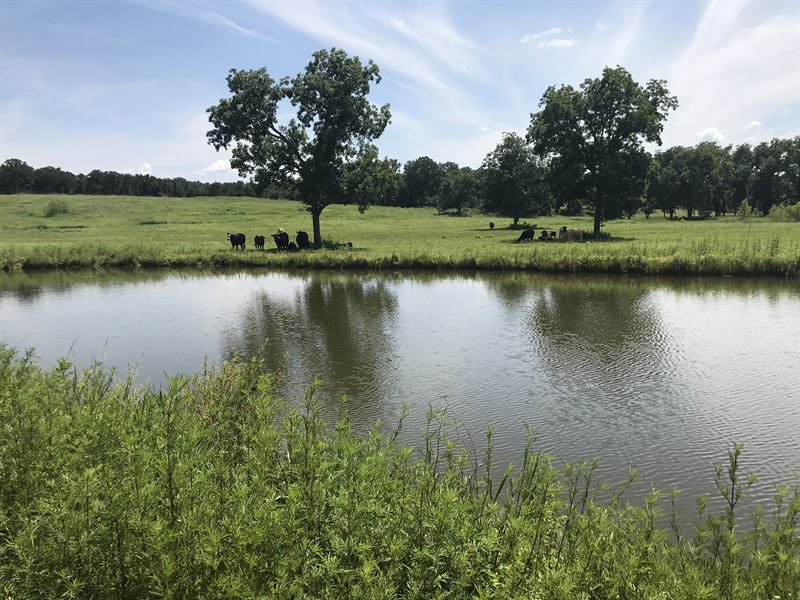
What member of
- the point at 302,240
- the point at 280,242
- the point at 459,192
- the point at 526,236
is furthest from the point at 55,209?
the point at 459,192

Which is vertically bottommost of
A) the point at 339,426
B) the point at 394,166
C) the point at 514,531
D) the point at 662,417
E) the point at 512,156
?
the point at 662,417

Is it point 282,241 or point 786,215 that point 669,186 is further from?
point 282,241

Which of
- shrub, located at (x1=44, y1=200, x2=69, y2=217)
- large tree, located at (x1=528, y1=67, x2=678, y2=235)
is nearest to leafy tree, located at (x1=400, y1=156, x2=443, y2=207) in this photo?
shrub, located at (x1=44, y1=200, x2=69, y2=217)

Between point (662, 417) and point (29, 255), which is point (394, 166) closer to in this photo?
point (29, 255)

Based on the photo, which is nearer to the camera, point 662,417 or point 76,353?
point 662,417

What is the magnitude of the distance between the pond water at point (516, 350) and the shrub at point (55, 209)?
148 feet

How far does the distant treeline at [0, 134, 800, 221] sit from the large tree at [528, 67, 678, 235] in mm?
916

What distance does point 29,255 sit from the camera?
31.1 meters

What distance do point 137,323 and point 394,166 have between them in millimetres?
Answer: 24691

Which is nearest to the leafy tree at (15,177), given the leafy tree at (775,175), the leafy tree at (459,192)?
the leafy tree at (459,192)

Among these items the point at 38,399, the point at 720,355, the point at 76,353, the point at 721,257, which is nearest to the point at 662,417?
the point at 720,355

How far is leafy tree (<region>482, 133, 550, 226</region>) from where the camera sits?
181 ft

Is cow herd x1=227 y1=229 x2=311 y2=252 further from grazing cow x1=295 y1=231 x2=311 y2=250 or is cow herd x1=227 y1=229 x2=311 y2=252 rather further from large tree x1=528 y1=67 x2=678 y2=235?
large tree x1=528 y1=67 x2=678 y2=235

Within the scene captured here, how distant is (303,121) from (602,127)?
22700 mm
